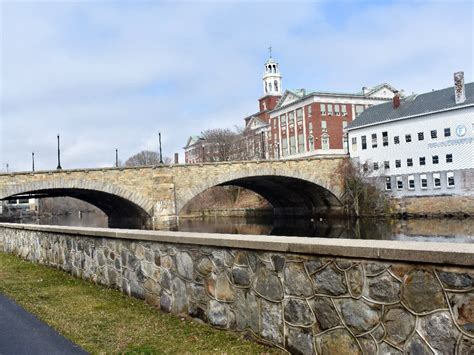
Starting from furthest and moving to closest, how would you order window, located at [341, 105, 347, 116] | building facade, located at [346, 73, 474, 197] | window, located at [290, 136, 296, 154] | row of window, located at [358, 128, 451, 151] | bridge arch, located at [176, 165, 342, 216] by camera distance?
window, located at [290, 136, 296, 154] < window, located at [341, 105, 347, 116] < row of window, located at [358, 128, 451, 151] < bridge arch, located at [176, 165, 342, 216] < building facade, located at [346, 73, 474, 197]

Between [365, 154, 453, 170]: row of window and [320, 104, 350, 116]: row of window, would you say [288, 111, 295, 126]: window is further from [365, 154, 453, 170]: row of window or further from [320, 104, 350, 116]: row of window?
[365, 154, 453, 170]: row of window

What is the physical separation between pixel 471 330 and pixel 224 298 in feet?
8.63

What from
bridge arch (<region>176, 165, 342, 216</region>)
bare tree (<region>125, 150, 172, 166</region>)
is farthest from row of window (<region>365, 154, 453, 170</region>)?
bare tree (<region>125, 150, 172, 166</region>)

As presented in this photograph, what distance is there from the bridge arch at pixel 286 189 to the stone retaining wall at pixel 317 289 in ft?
143

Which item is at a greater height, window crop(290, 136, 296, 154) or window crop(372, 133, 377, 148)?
window crop(290, 136, 296, 154)

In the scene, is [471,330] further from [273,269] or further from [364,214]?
[364,214]

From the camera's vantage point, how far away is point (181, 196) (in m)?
49.8

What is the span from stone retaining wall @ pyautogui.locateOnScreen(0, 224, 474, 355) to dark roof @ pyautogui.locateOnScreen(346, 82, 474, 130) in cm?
4792

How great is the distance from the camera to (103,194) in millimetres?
48625

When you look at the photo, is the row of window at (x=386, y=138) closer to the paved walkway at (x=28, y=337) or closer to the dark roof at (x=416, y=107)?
the dark roof at (x=416, y=107)

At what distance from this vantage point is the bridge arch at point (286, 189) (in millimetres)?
50750

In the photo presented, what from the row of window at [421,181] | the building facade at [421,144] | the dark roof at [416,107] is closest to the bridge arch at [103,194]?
the building facade at [421,144]

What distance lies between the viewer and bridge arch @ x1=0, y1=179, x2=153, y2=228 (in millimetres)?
42656

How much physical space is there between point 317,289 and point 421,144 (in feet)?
170
